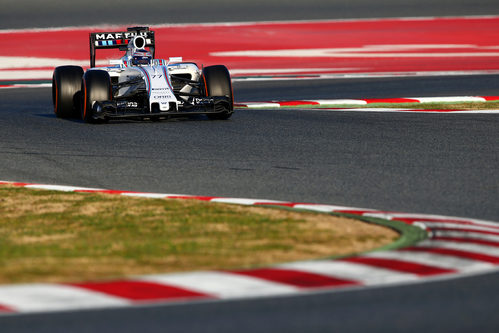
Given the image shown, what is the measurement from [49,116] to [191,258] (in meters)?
9.71

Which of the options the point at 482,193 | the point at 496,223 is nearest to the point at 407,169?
the point at 482,193

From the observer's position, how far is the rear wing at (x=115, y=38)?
547 inches

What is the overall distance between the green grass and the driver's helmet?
6377 mm

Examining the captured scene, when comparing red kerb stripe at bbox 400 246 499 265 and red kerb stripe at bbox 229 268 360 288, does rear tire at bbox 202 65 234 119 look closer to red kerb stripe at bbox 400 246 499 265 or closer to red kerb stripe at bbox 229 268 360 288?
red kerb stripe at bbox 400 246 499 265

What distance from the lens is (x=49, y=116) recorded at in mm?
14375

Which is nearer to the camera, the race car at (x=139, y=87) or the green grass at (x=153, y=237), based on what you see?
the green grass at (x=153, y=237)

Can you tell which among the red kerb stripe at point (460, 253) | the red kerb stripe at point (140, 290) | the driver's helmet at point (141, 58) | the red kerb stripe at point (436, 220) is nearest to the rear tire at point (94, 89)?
the driver's helmet at point (141, 58)

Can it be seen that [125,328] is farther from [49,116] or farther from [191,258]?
[49,116]

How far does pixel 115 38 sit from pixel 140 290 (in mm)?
10062

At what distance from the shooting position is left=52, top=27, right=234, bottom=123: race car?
40.8ft

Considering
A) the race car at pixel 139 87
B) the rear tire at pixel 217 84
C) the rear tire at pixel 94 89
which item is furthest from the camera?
the rear tire at pixel 217 84

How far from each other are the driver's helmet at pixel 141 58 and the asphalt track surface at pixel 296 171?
3.43ft

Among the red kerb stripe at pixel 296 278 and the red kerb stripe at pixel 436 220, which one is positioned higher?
the red kerb stripe at pixel 436 220

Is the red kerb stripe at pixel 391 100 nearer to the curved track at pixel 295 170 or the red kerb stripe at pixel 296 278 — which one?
the curved track at pixel 295 170
